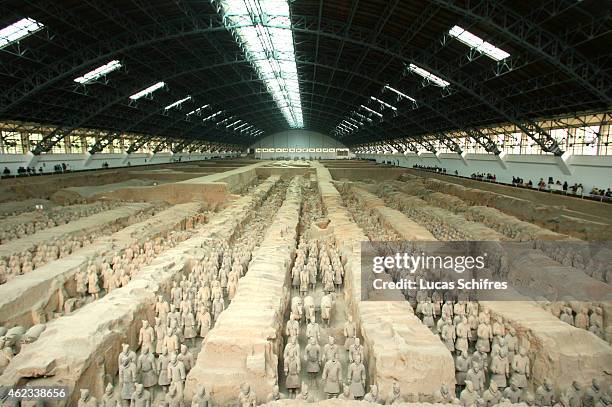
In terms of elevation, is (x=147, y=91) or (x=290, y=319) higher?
(x=147, y=91)

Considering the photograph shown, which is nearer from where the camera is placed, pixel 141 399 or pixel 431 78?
pixel 141 399

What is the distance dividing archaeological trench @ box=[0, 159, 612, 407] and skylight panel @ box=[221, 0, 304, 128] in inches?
366

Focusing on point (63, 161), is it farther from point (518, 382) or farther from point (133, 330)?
point (518, 382)

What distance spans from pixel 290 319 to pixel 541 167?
19868 millimetres

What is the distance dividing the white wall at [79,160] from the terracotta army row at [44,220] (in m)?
11.3

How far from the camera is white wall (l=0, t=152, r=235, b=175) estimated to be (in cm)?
2531

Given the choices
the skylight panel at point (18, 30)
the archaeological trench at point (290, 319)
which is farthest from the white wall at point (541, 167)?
the skylight panel at point (18, 30)

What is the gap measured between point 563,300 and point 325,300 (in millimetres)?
4179

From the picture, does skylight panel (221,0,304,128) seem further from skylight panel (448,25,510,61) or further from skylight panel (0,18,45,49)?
skylight panel (0,18,45,49)

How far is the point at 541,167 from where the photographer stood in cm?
2180

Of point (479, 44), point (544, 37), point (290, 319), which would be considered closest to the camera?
point (290, 319)

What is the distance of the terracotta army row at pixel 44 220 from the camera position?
12094 mm

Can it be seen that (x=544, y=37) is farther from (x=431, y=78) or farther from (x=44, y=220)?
(x=44, y=220)

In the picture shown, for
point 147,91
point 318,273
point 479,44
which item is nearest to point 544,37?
point 479,44
